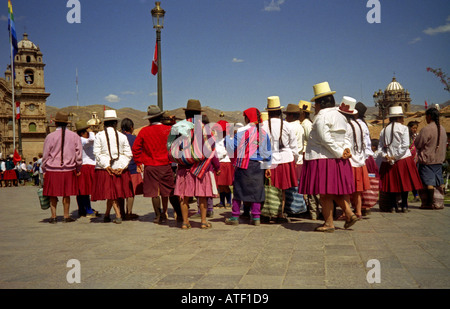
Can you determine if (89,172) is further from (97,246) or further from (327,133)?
(327,133)

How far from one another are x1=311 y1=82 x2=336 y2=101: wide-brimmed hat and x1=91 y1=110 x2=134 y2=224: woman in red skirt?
3.59 m

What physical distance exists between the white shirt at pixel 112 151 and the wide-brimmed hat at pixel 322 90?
11.7 ft

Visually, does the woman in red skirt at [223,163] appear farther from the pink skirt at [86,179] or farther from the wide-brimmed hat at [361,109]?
the wide-brimmed hat at [361,109]

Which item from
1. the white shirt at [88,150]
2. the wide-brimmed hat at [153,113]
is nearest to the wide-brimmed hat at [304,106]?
the wide-brimmed hat at [153,113]

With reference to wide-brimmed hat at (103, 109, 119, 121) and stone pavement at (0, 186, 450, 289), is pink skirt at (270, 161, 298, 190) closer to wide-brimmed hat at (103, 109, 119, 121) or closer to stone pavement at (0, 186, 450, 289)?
stone pavement at (0, 186, 450, 289)

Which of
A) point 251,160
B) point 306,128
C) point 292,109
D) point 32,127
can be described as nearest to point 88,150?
point 251,160

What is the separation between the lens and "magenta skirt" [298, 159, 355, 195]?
19.7 feet

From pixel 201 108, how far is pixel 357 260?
3.72m

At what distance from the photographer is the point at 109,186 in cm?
768

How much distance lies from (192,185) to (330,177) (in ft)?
7.14

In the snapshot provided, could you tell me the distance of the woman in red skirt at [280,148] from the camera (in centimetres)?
725

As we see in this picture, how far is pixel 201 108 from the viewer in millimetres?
7121

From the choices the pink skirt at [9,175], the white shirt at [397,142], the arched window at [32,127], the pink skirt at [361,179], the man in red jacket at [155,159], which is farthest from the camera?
the arched window at [32,127]
